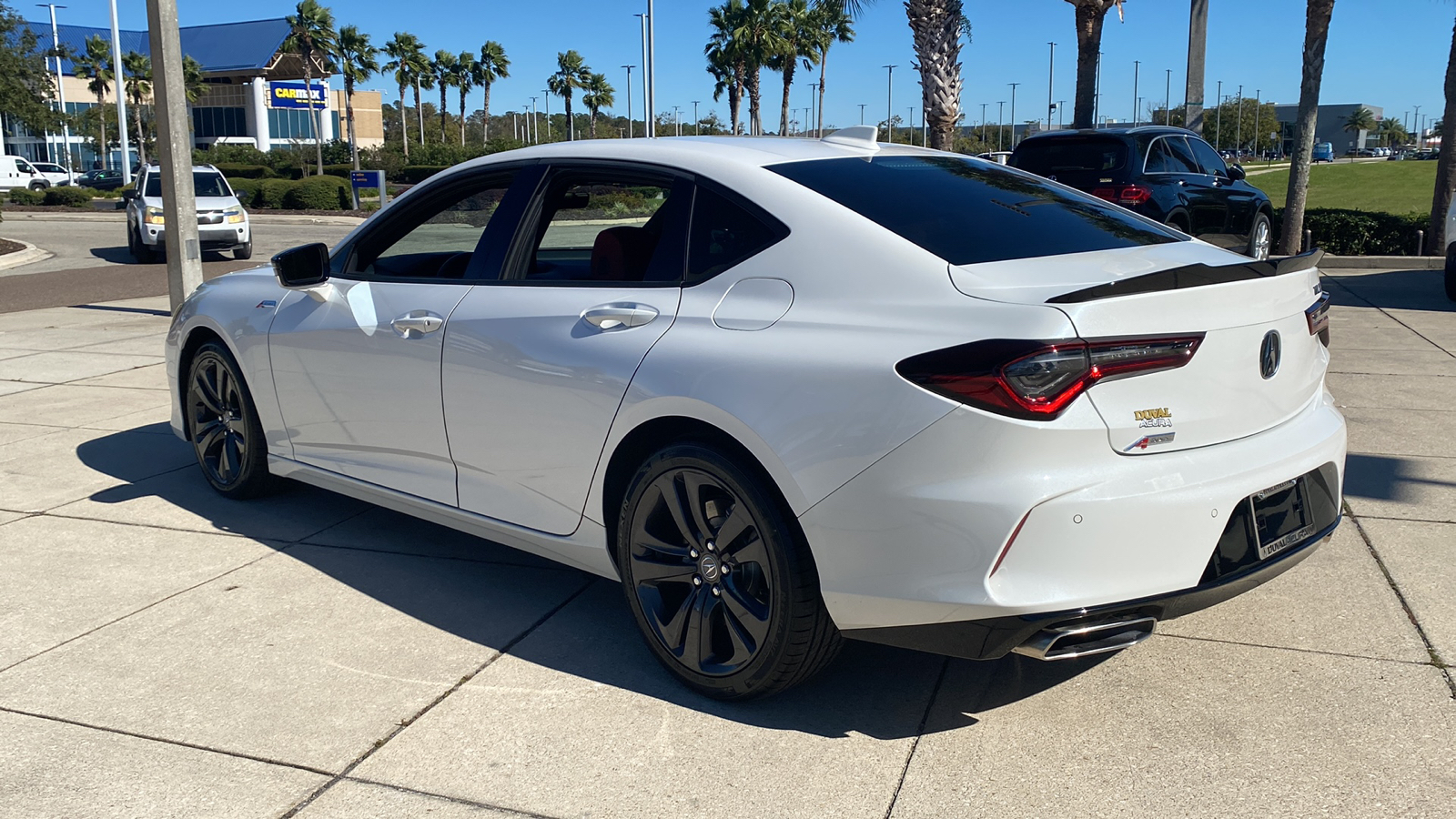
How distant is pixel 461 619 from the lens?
420 cm

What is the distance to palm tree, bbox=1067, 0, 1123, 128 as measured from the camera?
1888 centimetres

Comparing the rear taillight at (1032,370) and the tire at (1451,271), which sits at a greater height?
the rear taillight at (1032,370)

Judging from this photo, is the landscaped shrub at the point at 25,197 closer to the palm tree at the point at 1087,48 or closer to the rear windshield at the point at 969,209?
the palm tree at the point at 1087,48

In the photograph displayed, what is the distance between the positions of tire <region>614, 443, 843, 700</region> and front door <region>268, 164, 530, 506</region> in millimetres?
991

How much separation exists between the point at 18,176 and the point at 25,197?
→ 1751cm

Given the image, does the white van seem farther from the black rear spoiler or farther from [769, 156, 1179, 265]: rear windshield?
the black rear spoiler

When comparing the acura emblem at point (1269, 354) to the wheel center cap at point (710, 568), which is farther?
the wheel center cap at point (710, 568)

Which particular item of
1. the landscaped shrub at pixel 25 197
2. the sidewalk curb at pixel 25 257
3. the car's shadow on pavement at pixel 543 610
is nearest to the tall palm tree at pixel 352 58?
the landscaped shrub at pixel 25 197

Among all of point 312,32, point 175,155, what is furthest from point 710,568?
point 312,32

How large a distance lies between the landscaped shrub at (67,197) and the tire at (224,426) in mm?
43556

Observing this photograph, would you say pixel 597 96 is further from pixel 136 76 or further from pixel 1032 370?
pixel 1032 370

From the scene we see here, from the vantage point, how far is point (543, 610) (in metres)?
4.30

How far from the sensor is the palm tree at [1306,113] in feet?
54.4

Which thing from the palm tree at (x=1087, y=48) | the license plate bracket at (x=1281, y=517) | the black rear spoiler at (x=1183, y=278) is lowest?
the license plate bracket at (x=1281, y=517)
